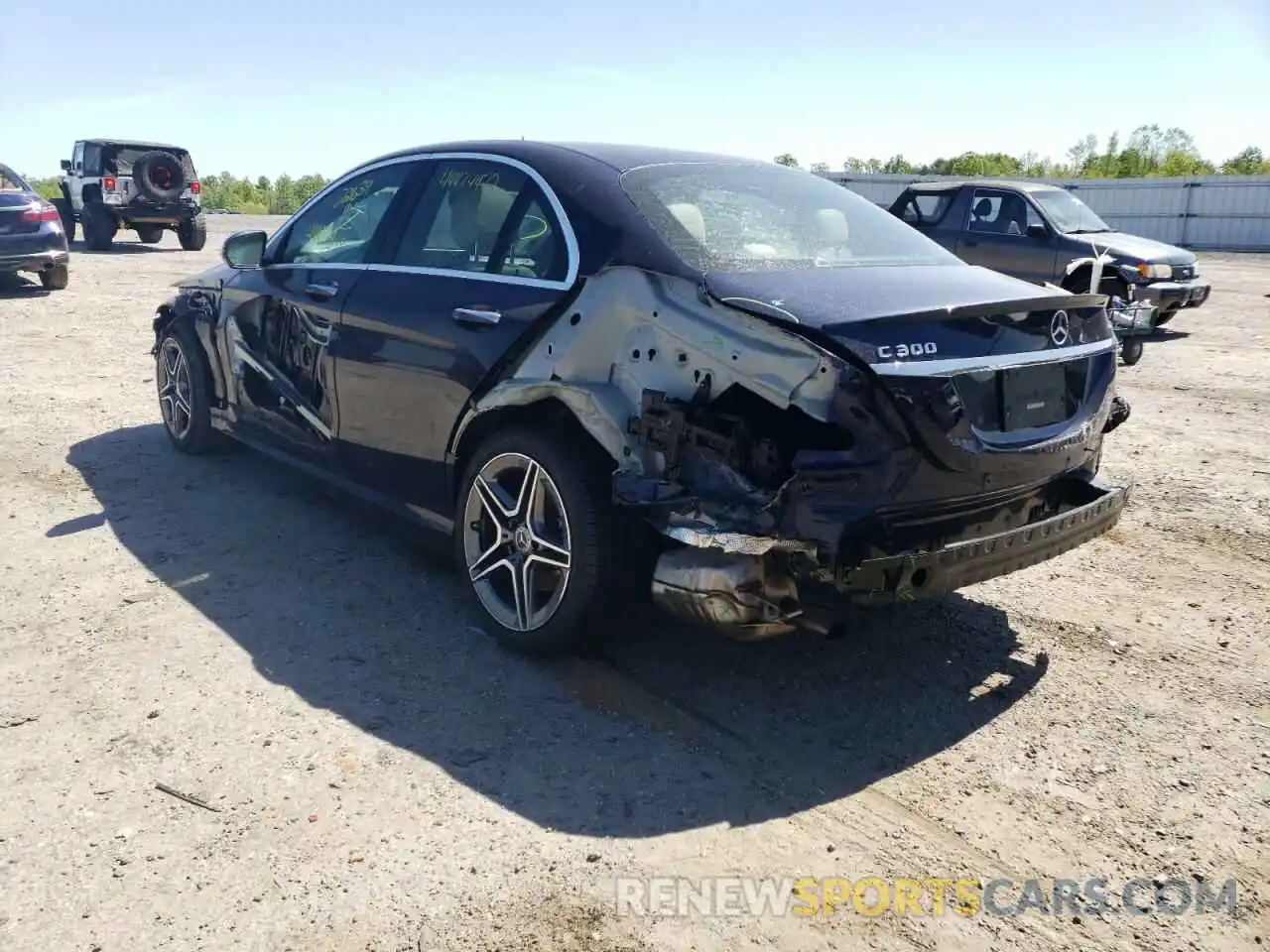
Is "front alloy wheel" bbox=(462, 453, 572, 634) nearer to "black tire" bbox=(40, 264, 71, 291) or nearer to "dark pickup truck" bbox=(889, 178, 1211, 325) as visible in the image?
"dark pickup truck" bbox=(889, 178, 1211, 325)

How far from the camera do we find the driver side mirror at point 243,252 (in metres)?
5.36

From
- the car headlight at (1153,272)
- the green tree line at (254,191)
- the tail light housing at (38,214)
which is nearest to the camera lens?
the car headlight at (1153,272)

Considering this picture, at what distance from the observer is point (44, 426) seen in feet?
22.9

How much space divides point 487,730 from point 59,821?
118 cm

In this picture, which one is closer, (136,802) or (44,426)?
(136,802)

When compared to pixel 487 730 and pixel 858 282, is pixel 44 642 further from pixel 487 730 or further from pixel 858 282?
pixel 858 282

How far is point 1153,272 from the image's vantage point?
38.4 ft

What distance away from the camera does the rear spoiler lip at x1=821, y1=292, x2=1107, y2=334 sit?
3012 mm

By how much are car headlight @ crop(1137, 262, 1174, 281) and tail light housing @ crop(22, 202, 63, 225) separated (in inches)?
514

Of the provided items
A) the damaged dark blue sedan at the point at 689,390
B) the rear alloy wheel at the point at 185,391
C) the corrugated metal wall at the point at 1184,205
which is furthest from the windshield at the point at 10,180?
the corrugated metal wall at the point at 1184,205

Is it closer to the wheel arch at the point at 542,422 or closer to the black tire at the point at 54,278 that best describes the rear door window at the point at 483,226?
the wheel arch at the point at 542,422

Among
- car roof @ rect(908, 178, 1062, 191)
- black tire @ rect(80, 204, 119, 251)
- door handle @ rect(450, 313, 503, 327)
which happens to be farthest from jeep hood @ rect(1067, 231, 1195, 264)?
black tire @ rect(80, 204, 119, 251)

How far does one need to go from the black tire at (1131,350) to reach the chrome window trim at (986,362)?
6.94 meters

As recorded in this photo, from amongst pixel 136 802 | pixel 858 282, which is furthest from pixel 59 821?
pixel 858 282
